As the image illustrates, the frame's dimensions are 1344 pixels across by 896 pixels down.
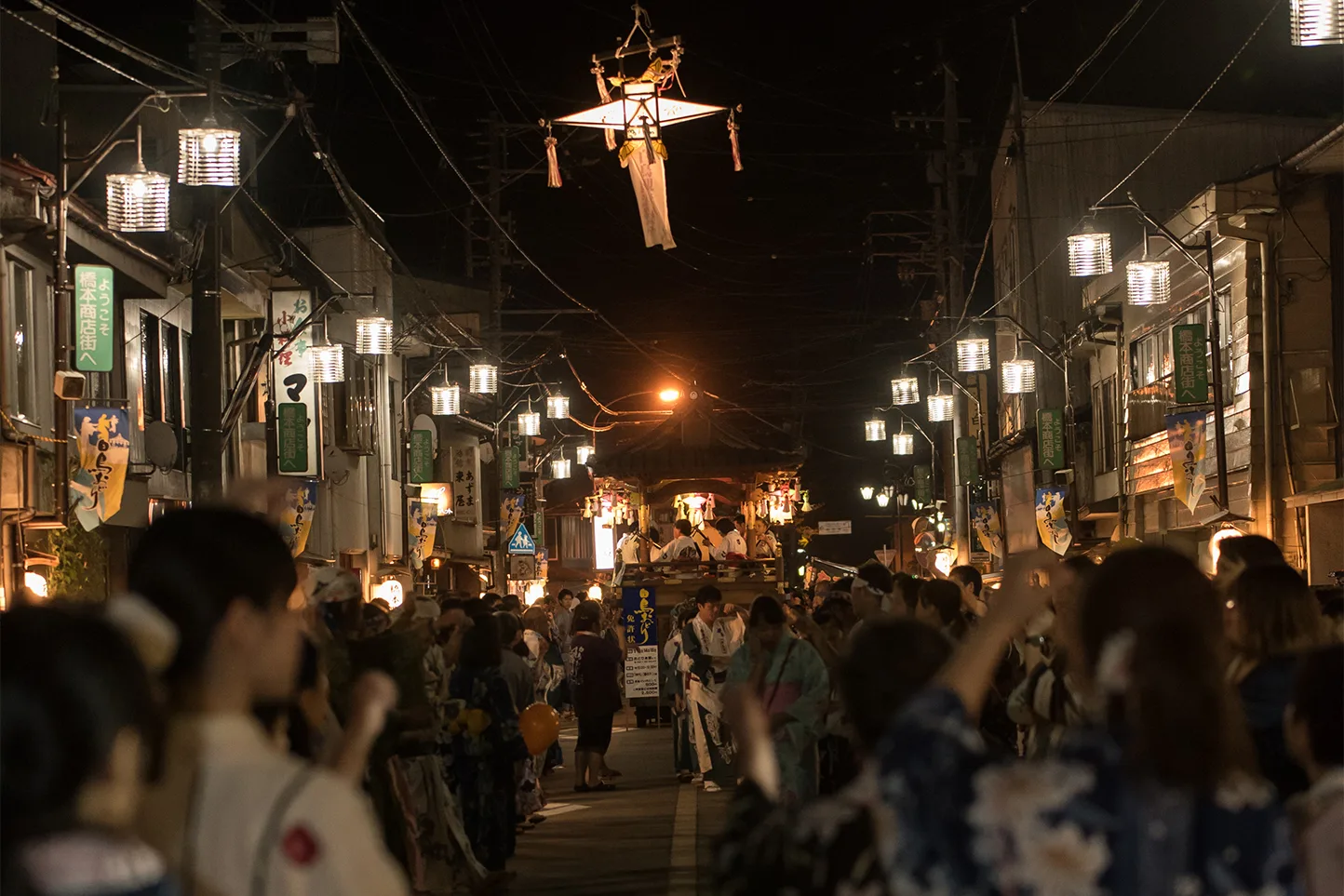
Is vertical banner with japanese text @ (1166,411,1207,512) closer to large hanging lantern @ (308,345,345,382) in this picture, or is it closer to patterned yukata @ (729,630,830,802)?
large hanging lantern @ (308,345,345,382)

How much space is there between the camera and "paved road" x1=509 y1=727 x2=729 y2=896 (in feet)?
39.6

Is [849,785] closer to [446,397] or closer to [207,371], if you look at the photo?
[207,371]

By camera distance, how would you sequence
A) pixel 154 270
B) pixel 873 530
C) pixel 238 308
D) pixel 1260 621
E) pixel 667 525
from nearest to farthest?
pixel 1260 621 → pixel 154 270 → pixel 238 308 → pixel 667 525 → pixel 873 530

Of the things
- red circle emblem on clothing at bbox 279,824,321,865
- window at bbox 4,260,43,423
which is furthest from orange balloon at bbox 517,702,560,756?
red circle emblem on clothing at bbox 279,824,321,865

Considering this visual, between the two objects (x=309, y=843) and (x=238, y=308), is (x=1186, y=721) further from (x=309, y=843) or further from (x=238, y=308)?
(x=238, y=308)

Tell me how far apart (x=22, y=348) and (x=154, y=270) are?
3859mm

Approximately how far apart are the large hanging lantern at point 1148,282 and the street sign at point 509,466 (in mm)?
22578

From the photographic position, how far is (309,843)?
3029 millimetres

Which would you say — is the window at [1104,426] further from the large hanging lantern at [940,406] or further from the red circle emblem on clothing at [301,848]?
the red circle emblem on clothing at [301,848]

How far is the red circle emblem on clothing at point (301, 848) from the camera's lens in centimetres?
303

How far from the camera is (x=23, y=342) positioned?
19.0 metres

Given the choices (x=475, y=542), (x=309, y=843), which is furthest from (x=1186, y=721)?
(x=475, y=542)

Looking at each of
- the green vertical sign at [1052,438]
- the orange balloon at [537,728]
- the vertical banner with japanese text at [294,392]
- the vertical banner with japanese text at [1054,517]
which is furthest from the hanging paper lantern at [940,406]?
the orange balloon at [537,728]

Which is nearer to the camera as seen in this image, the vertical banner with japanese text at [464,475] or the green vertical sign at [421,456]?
the green vertical sign at [421,456]
